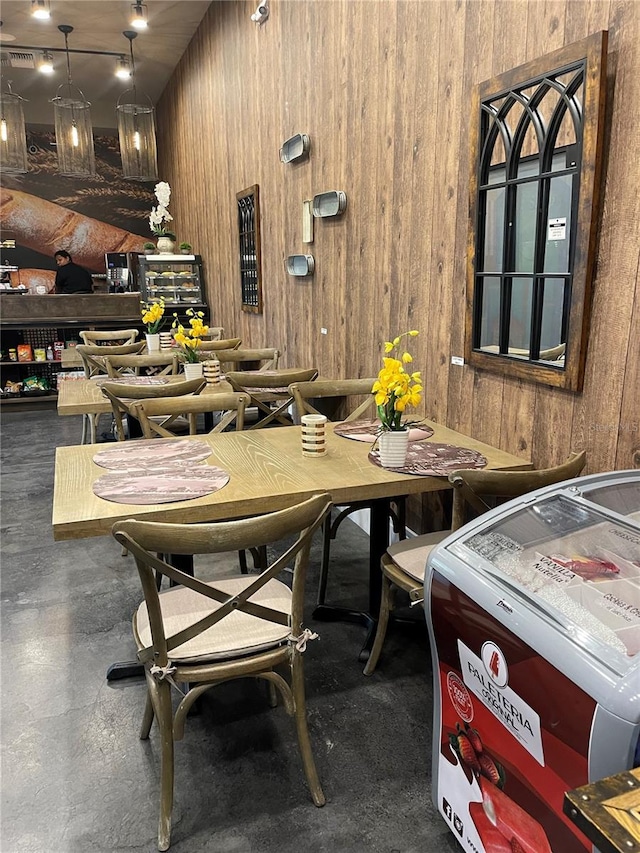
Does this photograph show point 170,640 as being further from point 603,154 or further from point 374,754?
point 603,154

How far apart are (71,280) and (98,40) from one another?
2.93 meters

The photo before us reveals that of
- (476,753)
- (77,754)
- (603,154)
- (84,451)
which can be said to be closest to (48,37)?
(84,451)

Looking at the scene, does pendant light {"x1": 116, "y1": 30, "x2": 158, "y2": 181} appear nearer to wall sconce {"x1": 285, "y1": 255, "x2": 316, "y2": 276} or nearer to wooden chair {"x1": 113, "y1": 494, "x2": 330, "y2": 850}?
wall sconce {"x1": 285, "y1": 255, "x2": 316, "y2": 276}

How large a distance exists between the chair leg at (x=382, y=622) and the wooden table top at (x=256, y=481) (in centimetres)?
37

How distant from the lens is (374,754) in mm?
1978

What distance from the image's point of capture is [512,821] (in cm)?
131

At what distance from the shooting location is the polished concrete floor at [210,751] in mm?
1702

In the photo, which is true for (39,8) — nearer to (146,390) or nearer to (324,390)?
(146,390)

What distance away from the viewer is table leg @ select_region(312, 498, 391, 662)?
2535 mm

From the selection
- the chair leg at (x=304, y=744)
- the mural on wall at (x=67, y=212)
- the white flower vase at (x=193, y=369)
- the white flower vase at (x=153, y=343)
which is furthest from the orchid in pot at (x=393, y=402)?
the mural on wall at (x=67, y=212)

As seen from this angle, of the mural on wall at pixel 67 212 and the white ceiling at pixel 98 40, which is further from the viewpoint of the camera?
the mural on wall at pixel 67 212

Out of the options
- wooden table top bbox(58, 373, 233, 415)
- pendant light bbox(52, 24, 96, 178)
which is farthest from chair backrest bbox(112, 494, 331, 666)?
pendant light bbox(52, 24, 96, 178)

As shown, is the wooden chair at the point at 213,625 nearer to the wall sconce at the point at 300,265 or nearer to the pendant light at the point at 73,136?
the wall sconce at the point at 300,265

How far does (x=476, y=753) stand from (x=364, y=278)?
111 inches
